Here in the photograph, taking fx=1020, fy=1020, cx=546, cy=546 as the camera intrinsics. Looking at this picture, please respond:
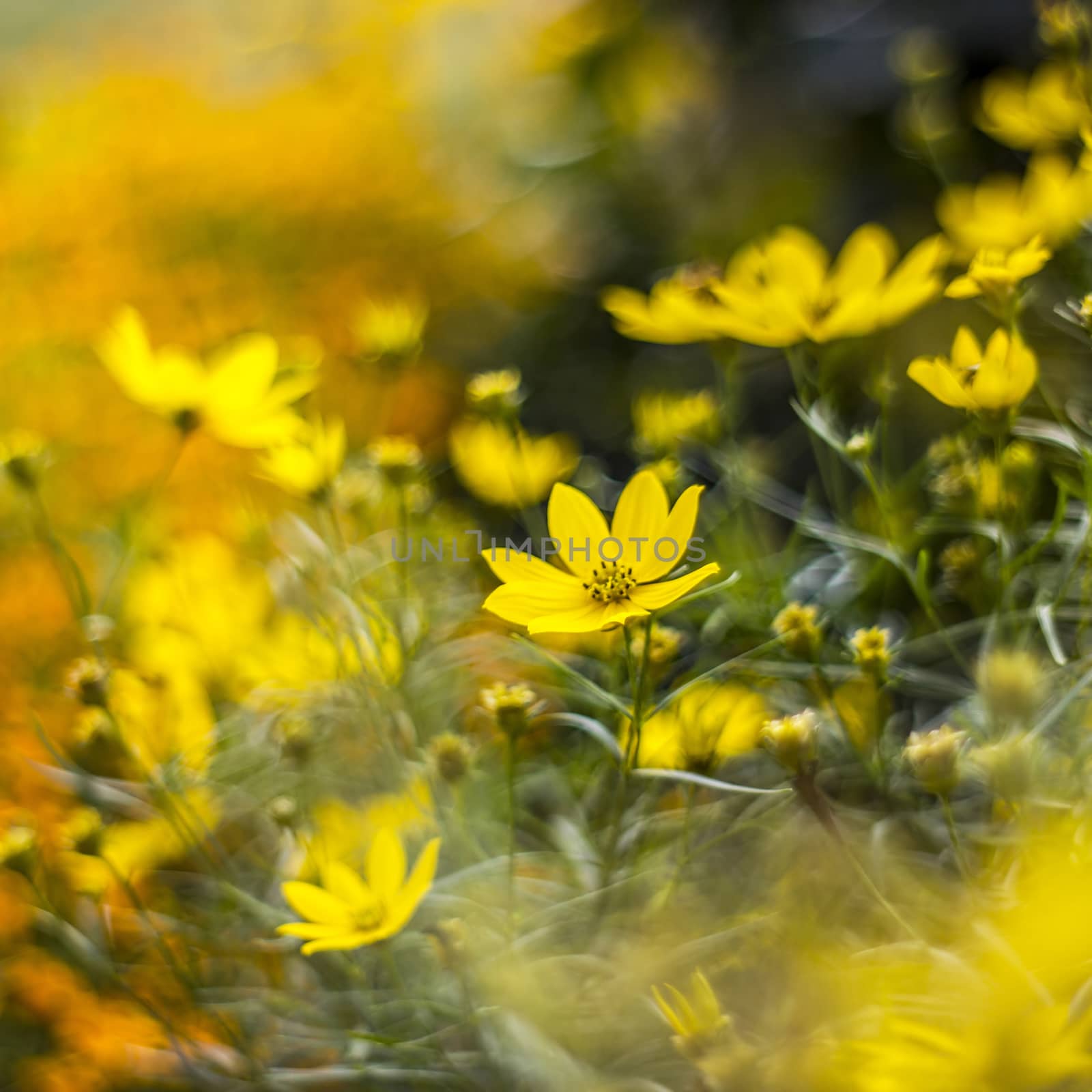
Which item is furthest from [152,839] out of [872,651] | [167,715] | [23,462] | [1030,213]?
[1030,213]

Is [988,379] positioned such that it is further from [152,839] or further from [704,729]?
[152,839]

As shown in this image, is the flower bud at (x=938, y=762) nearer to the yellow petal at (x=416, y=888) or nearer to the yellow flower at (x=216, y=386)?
the yellow petal at (x=416, y=888)

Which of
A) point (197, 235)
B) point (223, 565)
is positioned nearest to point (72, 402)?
point (197, 235)

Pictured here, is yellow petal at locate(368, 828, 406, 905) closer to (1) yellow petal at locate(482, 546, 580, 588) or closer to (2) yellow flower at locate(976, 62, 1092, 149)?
(1) yellow petal at locate(482, 546, 580, 588)

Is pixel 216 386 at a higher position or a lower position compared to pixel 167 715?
higher

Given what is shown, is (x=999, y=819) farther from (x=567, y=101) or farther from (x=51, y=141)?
(x=51, y=141)

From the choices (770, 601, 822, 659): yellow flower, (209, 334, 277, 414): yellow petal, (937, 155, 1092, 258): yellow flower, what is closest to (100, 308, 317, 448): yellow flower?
(209, 334, 277, 414): yellow petal
